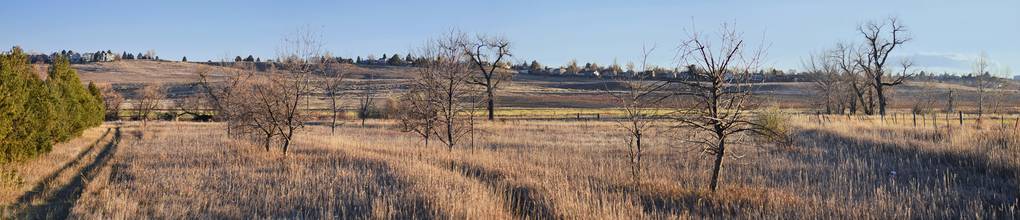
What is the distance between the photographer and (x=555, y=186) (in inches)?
389

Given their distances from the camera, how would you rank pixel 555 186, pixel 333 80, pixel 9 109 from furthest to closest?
pixel 333 80, pixel 9 109, pixel 555 186

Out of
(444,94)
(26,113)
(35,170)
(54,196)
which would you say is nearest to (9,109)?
(35,170)

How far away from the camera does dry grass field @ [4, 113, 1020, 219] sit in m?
8.38

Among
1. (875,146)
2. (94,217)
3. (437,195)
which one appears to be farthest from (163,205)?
(875,146)

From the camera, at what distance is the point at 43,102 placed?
17438 millimetres

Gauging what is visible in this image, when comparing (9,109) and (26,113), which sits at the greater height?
(9,109)

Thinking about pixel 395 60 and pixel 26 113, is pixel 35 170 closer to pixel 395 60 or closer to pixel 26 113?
pixel 26 113

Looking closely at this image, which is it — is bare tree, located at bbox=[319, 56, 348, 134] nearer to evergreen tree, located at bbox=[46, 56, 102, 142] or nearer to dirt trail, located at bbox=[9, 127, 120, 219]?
dirt trail, located at bbox=[9, 127, 120, 219]

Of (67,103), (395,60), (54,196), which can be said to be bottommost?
(54,196)

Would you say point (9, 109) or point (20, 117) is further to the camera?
point (20, 117)

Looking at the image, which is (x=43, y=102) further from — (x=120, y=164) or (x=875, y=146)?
(x=875, y=146)

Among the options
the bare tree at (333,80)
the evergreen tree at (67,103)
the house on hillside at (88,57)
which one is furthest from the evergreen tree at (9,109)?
the house on hillside at (88,57)

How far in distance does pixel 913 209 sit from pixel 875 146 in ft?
32.4

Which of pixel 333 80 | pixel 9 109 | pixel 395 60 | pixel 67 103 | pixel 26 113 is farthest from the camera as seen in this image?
pixel 395 60
